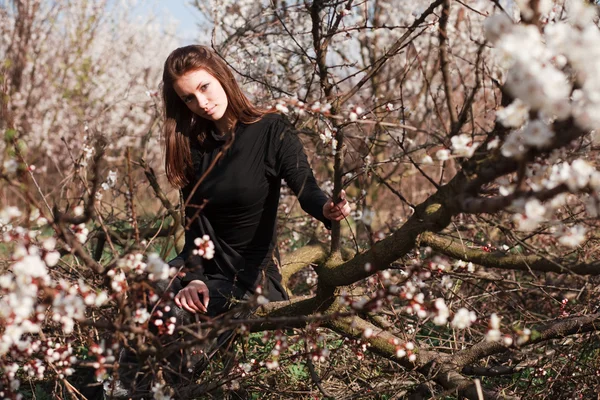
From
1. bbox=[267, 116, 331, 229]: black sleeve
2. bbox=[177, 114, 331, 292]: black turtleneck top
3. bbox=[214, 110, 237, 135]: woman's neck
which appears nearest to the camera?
bbox=[267, 116, 331, 229]: black sleeve

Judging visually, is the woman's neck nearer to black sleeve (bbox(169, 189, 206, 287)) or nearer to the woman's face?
the woman's face

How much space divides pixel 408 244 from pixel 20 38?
1014 cm

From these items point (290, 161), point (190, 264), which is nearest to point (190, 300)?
point (190, 264)

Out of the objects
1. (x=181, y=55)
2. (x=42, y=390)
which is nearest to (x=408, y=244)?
(x=181, y=55)

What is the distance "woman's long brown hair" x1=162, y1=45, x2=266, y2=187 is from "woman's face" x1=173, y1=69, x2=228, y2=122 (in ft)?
0.08

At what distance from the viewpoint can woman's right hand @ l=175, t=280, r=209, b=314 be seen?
2688 mm

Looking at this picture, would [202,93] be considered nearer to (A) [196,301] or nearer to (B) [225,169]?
(B) [225,169]

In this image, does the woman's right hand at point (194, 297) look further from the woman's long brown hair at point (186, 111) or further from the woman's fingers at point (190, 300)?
the woman's long brown hair at point (186, 111)

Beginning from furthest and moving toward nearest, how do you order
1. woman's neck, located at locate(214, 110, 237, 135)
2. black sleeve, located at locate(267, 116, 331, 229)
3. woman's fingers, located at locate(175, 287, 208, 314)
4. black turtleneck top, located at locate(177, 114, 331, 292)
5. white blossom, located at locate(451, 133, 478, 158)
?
1. woman's neck, located at locate(214, 110, 237, 135)
2. black turtleneck top, located at locate(177, 114, 331, 292)
3. black sleeve, located at locate(267, 116, 331, 229)
4. woman's fingers, located at locate(175, 287, 208, 314)
5. white blossom, located at locate(451, 133, 478, 158)

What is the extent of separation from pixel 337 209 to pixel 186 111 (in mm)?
1224

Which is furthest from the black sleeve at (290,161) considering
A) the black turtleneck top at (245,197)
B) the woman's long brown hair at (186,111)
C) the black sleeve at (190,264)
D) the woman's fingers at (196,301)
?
the woman's fingers at (196,301)

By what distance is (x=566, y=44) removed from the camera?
119cm

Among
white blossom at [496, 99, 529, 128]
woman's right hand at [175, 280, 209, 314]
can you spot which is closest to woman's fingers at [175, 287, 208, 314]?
Result: woman's right hand at [175, 280, 209, 314]

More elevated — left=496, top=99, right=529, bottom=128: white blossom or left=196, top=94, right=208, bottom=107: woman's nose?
left=196, top=94, right=208, bottom=107: woman's nose
